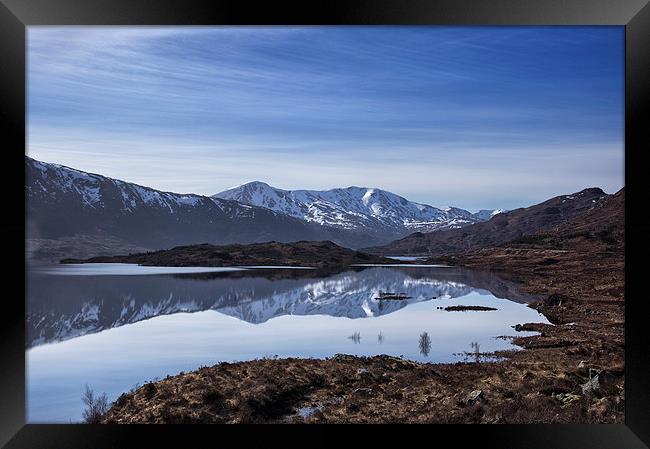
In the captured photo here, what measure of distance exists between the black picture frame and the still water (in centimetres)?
103

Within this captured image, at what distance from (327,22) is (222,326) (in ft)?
90.5

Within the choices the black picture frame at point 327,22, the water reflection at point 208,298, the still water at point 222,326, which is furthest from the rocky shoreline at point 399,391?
the water reflection at point 208,298

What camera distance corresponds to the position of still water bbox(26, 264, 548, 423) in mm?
18359

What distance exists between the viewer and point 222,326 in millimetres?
33344

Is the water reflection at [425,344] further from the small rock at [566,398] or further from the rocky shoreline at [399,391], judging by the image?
the small rock at [566,398]

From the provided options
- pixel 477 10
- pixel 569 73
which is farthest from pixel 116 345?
pixel 569 73

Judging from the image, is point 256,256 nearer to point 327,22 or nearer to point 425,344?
point 425,344

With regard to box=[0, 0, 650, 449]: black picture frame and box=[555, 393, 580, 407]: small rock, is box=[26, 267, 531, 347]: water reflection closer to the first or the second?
box=[0, 0, 650, 449]: black picture frame

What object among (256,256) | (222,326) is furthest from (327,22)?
(256,256)

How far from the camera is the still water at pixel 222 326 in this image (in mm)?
18359

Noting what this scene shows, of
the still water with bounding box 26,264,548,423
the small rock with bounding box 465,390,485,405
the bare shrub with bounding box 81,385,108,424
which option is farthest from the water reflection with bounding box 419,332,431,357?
the bare shrub with bounding box 81,385,108,424

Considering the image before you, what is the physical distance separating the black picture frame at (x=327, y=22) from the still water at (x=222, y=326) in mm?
1027

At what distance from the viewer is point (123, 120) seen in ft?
535

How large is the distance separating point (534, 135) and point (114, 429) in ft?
412
